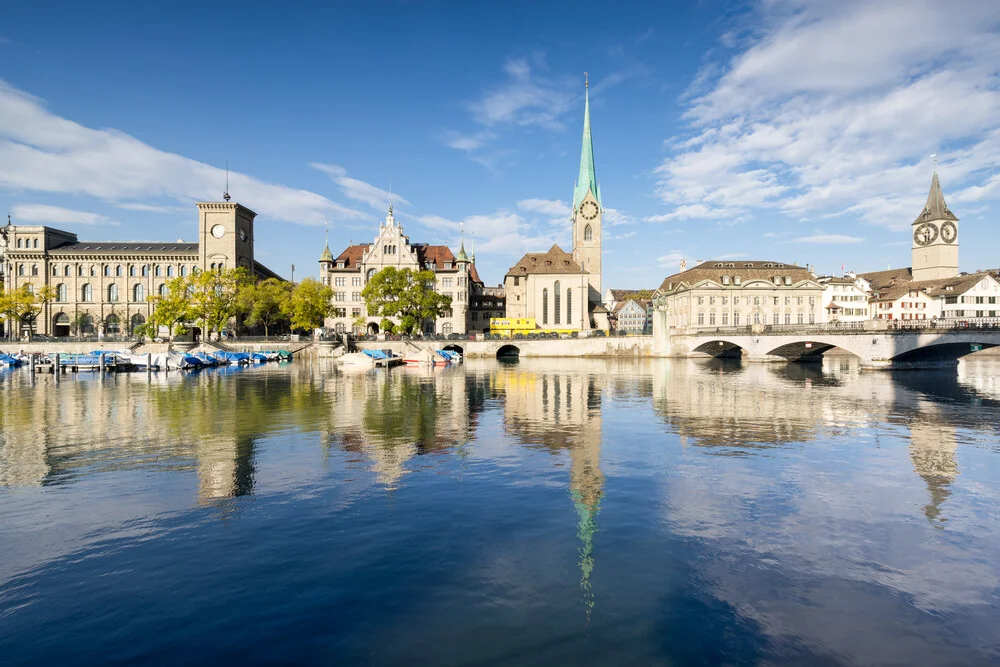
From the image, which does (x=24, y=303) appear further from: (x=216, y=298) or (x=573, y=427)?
(x=573, y=427)

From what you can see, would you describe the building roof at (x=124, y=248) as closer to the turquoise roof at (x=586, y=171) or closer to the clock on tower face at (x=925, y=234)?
the turquoise roof at (x=586, y=171)

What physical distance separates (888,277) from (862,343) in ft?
288

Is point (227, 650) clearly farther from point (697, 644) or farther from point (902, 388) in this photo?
point (902, 388)

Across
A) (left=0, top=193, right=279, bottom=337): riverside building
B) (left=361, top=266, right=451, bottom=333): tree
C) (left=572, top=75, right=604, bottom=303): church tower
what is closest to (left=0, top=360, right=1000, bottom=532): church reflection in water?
(left=361, top=266, right=451, bottom=333): tree

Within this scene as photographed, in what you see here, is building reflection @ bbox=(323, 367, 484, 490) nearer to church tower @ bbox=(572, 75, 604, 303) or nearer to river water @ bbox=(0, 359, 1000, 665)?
river water @ bbox=(0, 359, 1000, 665)

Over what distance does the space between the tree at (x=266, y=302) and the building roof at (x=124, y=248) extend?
81.6 ft

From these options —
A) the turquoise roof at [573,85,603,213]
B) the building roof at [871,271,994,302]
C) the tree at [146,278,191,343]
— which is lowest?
the tree at [146,278,191,343]

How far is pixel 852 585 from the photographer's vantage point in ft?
33.5

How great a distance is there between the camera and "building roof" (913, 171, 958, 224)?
130 m

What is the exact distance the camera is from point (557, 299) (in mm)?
119500

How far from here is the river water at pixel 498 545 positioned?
8391 mm

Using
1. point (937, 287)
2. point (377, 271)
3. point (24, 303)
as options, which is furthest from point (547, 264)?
point (24, 303)

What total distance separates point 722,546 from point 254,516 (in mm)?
10778

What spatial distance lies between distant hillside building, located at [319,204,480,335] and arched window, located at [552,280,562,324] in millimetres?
18293
